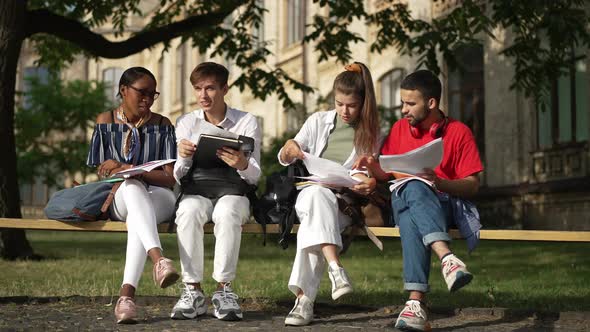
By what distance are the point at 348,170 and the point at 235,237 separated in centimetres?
81

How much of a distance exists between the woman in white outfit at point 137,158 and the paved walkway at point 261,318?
367mm

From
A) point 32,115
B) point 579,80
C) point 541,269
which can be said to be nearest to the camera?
point 541,269

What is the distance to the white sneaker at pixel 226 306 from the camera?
605 centimetres

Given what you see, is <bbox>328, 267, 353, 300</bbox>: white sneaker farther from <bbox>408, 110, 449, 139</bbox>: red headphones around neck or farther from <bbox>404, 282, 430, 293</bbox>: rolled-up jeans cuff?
<bbox>408, 110, 449, 139</bbox>: red headphones around neck

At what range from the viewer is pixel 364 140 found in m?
6.25

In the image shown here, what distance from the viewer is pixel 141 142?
262 inches

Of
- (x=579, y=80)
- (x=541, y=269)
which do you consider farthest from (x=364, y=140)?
(x=579, y=80)

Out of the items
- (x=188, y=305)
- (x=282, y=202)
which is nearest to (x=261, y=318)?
(x=188, y=305)

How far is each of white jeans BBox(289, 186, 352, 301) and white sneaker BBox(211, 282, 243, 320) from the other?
0.39 meters

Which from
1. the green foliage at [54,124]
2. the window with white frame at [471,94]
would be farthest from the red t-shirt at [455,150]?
the green foliage at [54,124]

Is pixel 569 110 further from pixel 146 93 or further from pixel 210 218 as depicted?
pixel 210 218

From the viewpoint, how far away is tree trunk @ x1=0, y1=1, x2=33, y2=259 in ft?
38.7

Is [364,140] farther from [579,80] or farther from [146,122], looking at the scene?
[579,80]

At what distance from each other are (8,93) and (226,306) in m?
7.25
